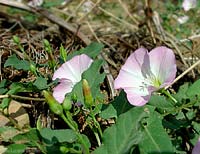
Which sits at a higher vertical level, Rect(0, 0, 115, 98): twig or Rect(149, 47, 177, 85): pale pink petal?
Rect(0, 0, 115, 98): twig

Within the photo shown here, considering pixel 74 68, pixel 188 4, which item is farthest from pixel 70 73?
pixel 188 4

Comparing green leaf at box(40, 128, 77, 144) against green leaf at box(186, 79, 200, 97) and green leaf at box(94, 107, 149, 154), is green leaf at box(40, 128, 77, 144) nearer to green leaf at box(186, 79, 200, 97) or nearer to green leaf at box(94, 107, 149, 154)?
green leaf at box(94, 107, 149, 154)

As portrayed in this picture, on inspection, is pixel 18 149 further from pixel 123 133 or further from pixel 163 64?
pixel 163 64

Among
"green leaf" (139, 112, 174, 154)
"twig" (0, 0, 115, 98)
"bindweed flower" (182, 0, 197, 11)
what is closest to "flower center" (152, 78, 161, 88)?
"green leaf" (139, 112, 174, 154)

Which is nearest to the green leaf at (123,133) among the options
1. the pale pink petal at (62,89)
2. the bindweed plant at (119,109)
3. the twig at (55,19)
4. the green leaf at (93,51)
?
the bindweed plant at (119,109)

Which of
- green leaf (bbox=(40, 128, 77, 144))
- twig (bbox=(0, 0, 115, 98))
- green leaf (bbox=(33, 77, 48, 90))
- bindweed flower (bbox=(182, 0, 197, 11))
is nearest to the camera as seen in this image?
green leaf (bbox=(40, 128, 77, 144))

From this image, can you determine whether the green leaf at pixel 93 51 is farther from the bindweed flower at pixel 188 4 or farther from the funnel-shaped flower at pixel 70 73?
the bindweed flower at pixel 188 4

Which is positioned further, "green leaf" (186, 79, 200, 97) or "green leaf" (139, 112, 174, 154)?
"green leaf" (186, 79, 200, 97)

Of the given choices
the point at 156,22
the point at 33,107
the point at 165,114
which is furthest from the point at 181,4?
the point at 165,114
